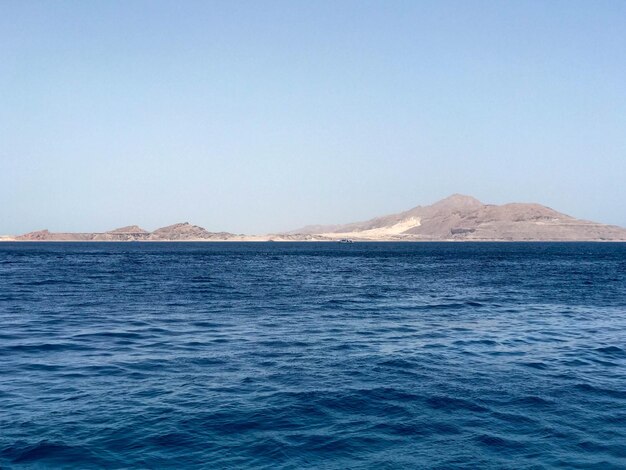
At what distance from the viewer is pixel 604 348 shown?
3130cm

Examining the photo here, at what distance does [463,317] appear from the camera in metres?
43.5

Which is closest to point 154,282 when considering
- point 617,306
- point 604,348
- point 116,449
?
point 617,306

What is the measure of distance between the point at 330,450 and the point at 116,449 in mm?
5787

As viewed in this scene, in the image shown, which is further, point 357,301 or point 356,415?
point 357,301

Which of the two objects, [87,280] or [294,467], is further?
[87,280]

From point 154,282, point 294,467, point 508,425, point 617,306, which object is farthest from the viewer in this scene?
point 154,282

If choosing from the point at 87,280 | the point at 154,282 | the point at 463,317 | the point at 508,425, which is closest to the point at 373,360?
the point at 508,425

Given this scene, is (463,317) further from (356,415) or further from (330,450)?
(330,450)

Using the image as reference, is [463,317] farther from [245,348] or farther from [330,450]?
[330,450]

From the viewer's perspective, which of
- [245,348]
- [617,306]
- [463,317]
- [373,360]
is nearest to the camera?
[373,360]

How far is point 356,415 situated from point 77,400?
956 cm

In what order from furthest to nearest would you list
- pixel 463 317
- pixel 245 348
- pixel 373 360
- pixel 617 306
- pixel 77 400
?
1. pixel 617 306
2. pixel 463 317
3. pixel 245 348
4. pixel 373 360
5. pixel 77 400

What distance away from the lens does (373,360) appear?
27.5 m

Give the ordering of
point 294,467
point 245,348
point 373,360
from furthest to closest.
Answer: point 245,348 < point 373,360 < point 294,467
